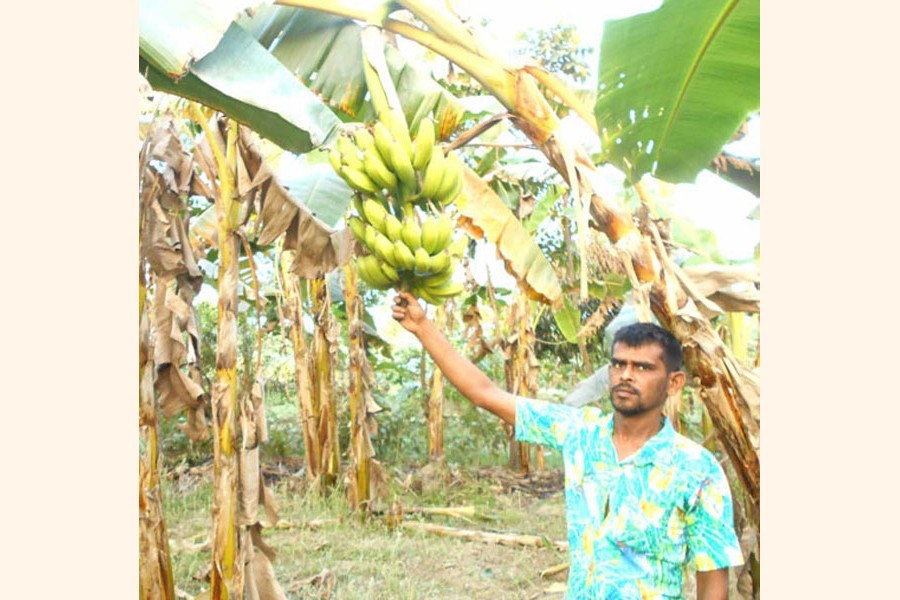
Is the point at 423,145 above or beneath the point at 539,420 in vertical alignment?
above

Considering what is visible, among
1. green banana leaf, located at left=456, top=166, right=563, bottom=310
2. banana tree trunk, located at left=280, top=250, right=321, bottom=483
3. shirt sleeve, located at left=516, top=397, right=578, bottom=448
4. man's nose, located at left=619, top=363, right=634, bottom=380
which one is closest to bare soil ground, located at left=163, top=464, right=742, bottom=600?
banana tree trunk, located at left=280, top=250, right=321, bottom=483

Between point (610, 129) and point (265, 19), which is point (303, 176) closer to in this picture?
point (265, 19)

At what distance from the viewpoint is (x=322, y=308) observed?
9.07ft

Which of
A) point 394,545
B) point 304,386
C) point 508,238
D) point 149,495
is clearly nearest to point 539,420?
point 508,238

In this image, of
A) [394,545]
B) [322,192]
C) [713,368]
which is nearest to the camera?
[713,368]

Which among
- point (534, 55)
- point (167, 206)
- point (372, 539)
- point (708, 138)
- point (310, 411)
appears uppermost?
point (534, 55)

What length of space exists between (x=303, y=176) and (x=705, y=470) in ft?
4.36

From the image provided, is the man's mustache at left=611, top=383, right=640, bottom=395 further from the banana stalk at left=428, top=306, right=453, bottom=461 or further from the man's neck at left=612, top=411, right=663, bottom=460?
the banana stalk at left=428, top=306, right=453, bottom=461

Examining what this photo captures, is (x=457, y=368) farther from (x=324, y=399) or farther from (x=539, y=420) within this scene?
(x=324, y=399)

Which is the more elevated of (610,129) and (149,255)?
(610,129)

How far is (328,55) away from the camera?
1.69 metres

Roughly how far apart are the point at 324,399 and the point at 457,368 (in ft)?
5.88

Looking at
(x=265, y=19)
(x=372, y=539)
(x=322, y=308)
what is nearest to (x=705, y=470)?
(x=265, y=19)

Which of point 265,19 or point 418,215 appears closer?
point 418,215
